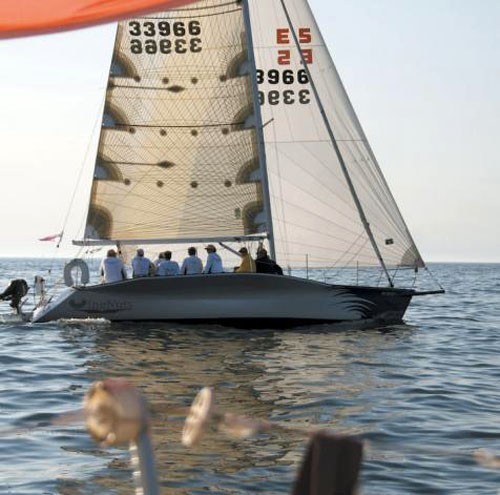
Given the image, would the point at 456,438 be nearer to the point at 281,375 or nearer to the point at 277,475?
the point at 277,475

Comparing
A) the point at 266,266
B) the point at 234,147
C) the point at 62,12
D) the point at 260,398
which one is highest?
the point at 234,147

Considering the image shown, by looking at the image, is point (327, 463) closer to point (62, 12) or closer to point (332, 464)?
point (332, 464)

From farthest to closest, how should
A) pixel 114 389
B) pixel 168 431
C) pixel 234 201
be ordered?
pixel 234 201, pixel 168 431, pixel 114 389

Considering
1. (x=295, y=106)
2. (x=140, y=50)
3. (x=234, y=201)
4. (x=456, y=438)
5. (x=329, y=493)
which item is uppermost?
(x=140, y=50)

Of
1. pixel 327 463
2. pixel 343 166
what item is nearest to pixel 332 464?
pixel 327 463

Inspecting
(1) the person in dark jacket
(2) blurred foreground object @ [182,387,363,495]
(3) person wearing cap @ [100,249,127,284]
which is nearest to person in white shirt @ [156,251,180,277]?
(3) person wearing cap @ [100,249,127,284]

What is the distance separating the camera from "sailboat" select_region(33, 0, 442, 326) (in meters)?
23.4

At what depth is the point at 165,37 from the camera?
2442cm

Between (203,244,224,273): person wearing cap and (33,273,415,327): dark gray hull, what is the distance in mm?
750

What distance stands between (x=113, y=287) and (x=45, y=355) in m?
4.27

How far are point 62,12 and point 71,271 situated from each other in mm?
19291

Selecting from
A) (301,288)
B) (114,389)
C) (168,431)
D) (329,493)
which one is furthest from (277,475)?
(301,288)

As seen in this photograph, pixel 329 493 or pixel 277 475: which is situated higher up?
pixel 329 493

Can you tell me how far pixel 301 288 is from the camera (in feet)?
70.7
